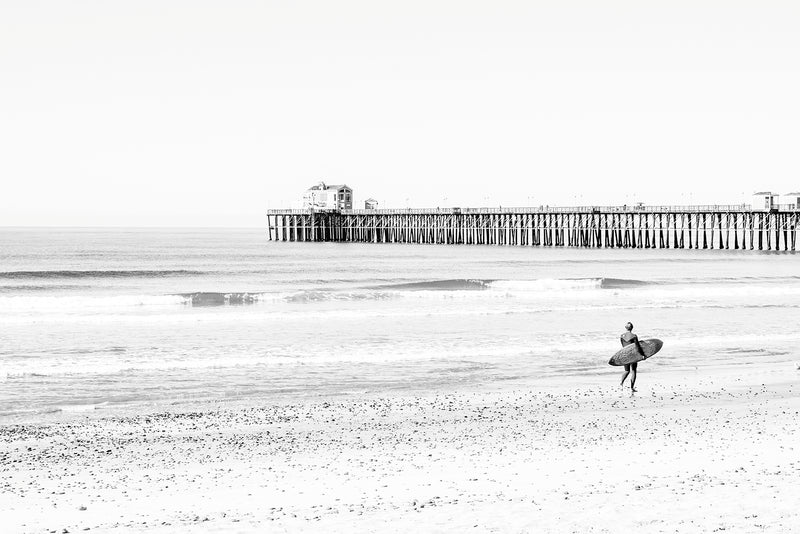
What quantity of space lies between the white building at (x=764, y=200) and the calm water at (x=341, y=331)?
118 ft

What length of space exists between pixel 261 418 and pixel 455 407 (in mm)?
2429

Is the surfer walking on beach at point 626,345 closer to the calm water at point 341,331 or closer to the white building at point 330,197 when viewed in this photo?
the calm water at point 341,331

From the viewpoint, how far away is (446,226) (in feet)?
318

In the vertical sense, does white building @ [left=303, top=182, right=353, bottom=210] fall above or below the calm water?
above

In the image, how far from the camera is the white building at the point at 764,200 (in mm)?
81188

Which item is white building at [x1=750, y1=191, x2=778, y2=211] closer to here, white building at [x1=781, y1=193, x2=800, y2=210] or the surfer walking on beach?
white building at [x1=781, y1=193, x2=800, y2=210]

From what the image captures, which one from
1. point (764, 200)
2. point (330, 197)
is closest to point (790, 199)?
point (764, 200)

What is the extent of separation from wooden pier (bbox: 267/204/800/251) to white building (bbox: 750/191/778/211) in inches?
49.3

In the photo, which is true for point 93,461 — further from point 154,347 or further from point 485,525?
point 154,347

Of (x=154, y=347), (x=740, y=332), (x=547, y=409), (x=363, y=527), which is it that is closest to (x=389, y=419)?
(x=547, y=409)

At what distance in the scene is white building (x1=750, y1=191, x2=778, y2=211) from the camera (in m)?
81.2

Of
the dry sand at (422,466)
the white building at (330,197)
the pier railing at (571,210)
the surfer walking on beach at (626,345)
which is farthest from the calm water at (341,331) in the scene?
the white building at (330,197)

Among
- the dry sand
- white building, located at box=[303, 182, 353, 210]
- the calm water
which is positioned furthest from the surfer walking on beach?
white building, located at box=[303, 182, 353, 210]

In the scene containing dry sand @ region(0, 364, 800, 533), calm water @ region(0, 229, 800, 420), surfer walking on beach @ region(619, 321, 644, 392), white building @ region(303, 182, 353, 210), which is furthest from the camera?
white building @ region(303, 182, 353, 210)
